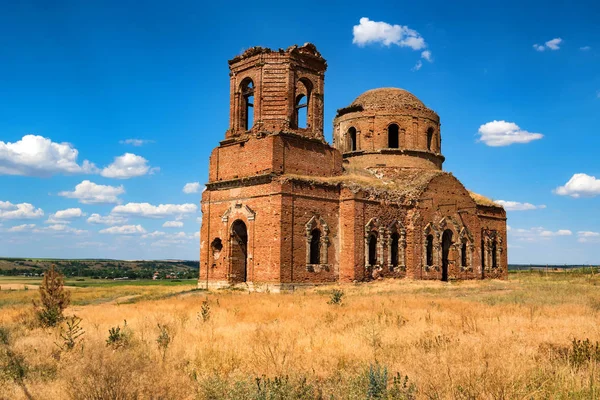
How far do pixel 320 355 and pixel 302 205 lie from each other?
50.1 feet

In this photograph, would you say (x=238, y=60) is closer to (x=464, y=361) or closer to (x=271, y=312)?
(x=271, y=312)

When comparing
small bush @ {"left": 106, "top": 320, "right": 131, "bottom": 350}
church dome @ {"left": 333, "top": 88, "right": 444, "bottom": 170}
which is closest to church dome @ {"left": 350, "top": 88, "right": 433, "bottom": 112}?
church dome @ {"left": 333, "top": 88, "right": 444, "bottom": 170}

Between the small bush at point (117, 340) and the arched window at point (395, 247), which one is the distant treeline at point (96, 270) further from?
the small bush at point (117, 340)

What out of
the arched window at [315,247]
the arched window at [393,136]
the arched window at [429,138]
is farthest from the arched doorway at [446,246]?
the arched window at [315,247]

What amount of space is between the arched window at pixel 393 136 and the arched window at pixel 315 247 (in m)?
11.0

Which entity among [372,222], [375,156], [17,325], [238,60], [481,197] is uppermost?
[238,60]

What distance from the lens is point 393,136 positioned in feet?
108

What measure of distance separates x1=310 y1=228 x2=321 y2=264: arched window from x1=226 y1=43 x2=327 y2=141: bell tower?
15.9 feet

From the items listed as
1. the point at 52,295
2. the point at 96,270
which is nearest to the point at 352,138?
the point at 52,295

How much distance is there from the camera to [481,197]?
35062 millimetres

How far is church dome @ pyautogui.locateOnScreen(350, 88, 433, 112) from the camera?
32.1 m

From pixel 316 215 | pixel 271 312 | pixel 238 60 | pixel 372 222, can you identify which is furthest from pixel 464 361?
pixel 238 60

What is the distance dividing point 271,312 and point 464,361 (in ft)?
24.5

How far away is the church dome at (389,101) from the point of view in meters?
32.1
